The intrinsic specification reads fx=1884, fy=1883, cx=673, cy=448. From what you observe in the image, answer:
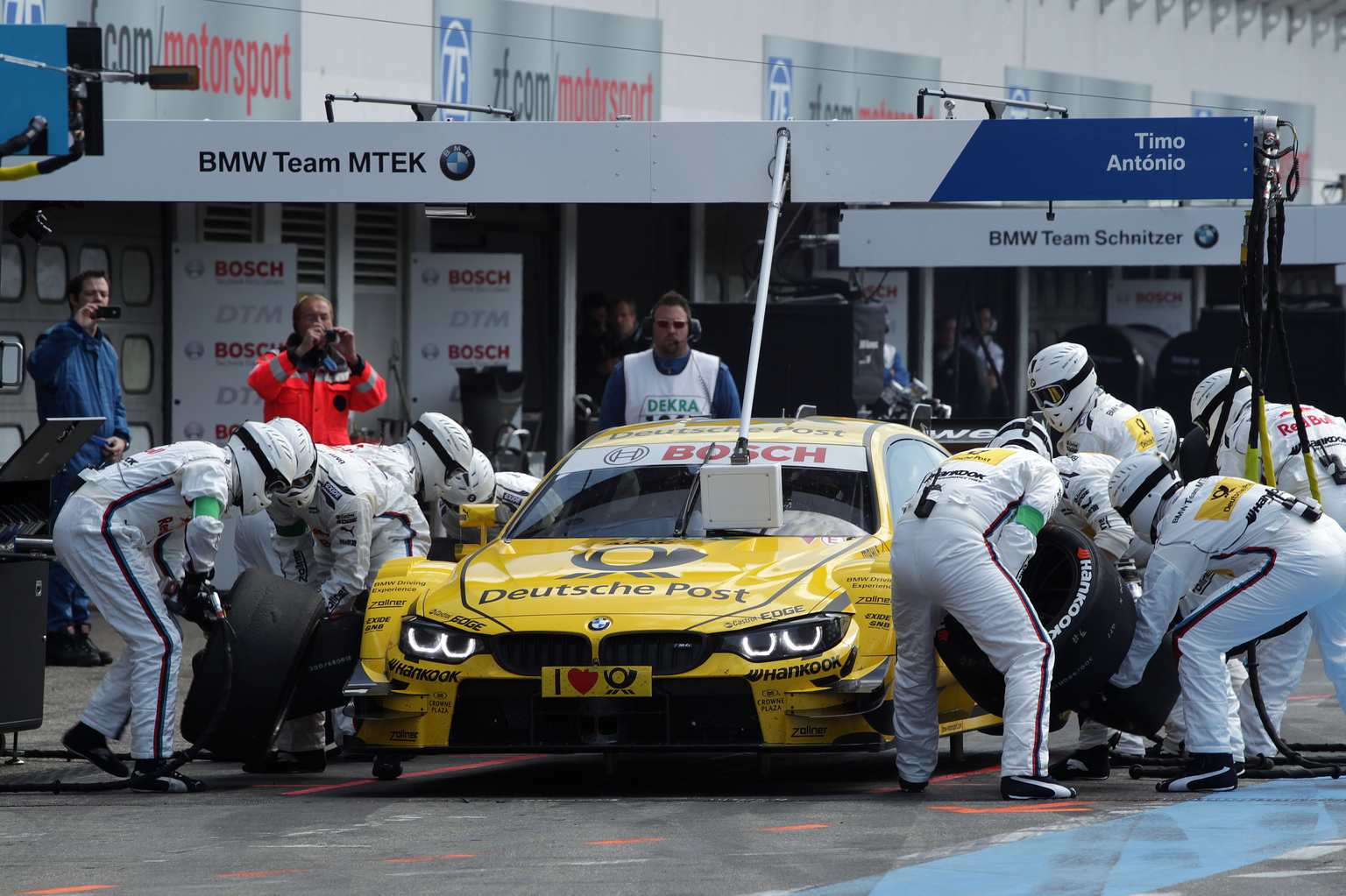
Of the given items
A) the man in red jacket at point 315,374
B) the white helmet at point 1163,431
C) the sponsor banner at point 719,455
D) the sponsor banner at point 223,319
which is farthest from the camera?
the sponsor banner at point 223,319

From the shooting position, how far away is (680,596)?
22.9 feet

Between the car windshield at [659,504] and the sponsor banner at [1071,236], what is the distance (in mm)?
8958

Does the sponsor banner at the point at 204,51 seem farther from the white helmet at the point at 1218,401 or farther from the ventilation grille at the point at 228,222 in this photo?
the white helmet at the point at 1218,401

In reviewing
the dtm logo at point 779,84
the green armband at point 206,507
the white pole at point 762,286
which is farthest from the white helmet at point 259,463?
the dtm logo at point 779,84

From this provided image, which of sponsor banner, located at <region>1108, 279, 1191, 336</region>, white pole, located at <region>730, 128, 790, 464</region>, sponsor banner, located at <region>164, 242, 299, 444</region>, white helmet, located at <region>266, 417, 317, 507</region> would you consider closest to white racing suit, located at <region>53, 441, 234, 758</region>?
white helmet, located at <region>266, 417, 317, 507</region>

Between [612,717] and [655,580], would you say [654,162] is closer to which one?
[655,580]

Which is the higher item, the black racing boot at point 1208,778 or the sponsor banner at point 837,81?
the sponsor banner at point 837,81

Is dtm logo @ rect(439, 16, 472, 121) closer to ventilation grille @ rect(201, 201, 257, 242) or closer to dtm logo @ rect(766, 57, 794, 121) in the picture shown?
ventilation grille @ rect(201, 201, 257, 242)

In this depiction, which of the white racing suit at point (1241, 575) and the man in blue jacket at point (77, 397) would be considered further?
the man in blue jacket at point (77, 397)

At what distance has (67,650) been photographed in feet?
35.8

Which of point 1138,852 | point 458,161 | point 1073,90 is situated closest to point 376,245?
point 458,161

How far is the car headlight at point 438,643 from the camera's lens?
6930 mm

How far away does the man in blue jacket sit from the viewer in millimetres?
10625

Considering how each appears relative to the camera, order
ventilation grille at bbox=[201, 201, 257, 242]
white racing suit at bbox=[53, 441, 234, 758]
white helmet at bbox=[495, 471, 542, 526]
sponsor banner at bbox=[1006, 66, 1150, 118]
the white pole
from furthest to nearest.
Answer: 1. sponsor banner at bbox=[1006, 66, 1150, 118]
2. ventilation grille at bbox=[201, 201, 257, 242]
3. white helmet at bbox=[495, 471, 542, 526]
4. the white pole
5. white racing suit at bbox=[53, 441, 234, 758]
